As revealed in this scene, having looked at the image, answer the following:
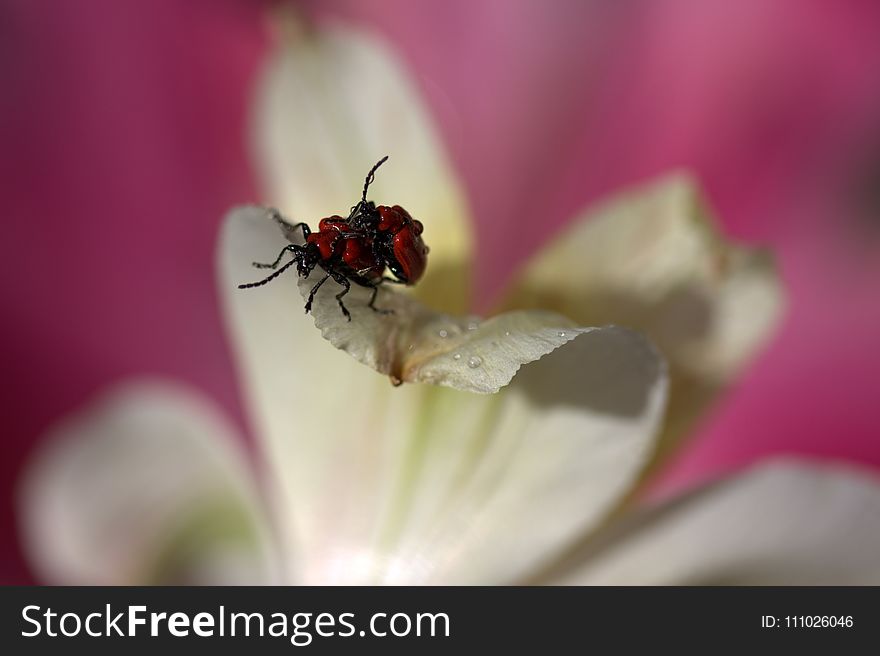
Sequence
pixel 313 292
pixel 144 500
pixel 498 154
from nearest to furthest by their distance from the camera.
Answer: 1. pixel 313 292
2. pixel 144 500
3. pixel 498 154

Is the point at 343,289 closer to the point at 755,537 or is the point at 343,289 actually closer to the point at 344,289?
the point at 344,289

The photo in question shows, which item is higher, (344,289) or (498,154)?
(498,154)

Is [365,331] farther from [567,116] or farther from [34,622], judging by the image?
[567,116]

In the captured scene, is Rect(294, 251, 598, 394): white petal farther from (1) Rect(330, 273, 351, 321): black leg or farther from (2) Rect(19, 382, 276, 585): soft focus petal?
(2) Rect(19, 382, 276, 585): soft focus petal

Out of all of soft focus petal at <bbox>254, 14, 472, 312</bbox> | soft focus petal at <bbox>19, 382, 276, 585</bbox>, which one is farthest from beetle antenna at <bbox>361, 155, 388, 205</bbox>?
soft focus petal at <bbox>19, 382, 276, 585</bbox>

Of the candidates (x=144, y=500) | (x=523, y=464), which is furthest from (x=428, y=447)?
(x=144, y=500)

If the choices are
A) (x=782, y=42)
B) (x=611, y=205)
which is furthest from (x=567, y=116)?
(x=611, y=205)
